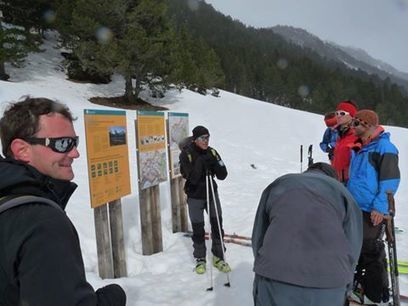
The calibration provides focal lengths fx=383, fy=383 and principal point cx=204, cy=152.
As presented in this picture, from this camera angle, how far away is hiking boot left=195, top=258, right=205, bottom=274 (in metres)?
5.48

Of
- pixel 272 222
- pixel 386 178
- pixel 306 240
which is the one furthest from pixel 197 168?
pixel 306 240

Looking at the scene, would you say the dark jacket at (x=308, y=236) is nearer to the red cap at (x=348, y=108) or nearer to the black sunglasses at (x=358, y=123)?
the black sunglasses at (x=358, y=123)

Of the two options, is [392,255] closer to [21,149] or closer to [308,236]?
[308,236]

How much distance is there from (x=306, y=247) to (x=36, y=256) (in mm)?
1638

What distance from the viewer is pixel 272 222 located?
2.54 metres

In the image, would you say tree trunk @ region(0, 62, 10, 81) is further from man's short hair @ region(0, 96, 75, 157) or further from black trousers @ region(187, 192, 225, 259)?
man's short hair @ region(0, 96, 75, 157)

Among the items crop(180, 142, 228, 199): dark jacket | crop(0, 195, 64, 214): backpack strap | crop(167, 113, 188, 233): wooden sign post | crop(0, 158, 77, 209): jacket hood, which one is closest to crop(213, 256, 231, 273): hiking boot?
crop(180, 142, 228, 199): dark jacket

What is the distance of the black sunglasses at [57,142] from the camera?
1.73 meters

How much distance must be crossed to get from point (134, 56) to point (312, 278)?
2079cm

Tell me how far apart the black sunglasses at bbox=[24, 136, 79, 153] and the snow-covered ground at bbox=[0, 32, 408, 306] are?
127 inches

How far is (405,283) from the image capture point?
16.9 ft

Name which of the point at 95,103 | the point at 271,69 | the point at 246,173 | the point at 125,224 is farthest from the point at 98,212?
the point at 271,69

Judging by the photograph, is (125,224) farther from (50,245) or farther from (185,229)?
(50,245)

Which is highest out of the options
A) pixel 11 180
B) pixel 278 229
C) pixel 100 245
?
pixel 11 180
